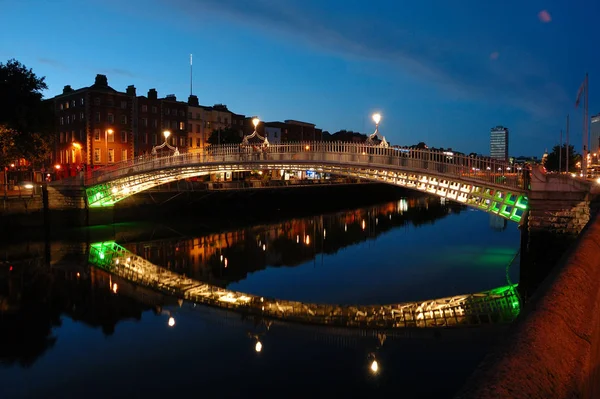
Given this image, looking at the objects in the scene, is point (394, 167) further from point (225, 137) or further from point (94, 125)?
point (94, 125)

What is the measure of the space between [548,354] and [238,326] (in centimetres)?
1055

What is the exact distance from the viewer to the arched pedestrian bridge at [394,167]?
18484 mm

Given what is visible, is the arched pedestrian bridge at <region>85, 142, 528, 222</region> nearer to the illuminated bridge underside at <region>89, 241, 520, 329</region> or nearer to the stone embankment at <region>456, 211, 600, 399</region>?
the illuminated bridge underside at <region>89, 241, 520, 329</region>

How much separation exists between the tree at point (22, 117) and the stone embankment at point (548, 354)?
2999 cm

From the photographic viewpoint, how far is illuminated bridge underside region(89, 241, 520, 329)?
12477 mm

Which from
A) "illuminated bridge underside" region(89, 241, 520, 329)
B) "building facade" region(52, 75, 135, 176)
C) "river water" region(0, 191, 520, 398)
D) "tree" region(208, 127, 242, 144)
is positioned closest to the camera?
"river water" region(0, 191, 520, 398)

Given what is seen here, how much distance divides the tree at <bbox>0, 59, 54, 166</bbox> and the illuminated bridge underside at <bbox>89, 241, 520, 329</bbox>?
1690cm

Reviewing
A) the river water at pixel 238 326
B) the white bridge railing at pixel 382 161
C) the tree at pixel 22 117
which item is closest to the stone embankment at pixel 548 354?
the river water at pixel 238 326

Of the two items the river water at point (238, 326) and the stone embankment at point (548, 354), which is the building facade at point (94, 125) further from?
the stone embankment at point (548, 354)

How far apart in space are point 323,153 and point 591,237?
15630 millimetres

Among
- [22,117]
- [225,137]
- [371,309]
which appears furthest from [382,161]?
[225,137]

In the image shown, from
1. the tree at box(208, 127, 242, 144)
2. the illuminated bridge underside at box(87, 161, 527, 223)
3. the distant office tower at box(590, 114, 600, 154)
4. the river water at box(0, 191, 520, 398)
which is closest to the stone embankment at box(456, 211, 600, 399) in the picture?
the river water at box(0, 191, 520, 398)

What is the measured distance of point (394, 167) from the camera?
64.5 ft

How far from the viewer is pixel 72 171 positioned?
4350cm
